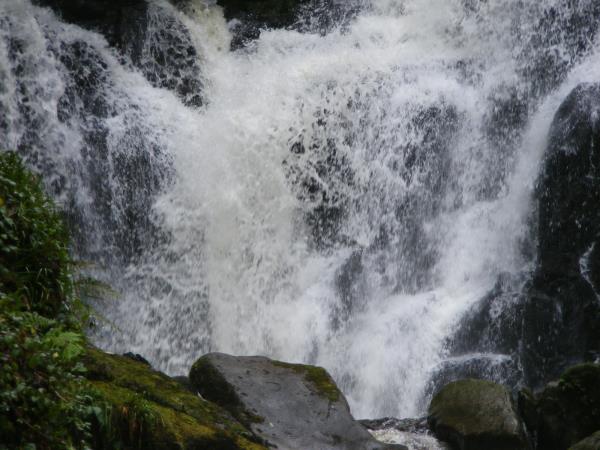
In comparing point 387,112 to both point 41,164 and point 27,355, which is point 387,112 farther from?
point 27,355

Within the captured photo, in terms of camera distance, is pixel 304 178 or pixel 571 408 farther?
pixel 304 178

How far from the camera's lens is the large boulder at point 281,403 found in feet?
23.5

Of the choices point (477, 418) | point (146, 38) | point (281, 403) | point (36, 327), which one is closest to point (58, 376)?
point (36, 327)

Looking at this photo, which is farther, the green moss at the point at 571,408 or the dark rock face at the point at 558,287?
the dark rock face at the point at 558,287

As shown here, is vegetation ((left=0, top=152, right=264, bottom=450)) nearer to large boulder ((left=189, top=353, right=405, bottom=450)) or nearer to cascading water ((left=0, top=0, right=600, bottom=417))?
large boulder ((left=189, top=353, right=405, bottom=450))

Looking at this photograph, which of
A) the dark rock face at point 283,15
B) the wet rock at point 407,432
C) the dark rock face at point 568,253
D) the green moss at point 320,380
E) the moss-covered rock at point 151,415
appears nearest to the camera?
the moss-covered rock at point 151,415

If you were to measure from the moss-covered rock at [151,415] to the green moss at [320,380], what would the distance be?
4.44 ft

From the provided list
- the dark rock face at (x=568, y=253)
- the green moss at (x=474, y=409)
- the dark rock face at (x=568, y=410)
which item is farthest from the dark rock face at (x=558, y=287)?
the dark rock face at (x=568, y=410)

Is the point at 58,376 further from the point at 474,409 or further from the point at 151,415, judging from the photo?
the point at 474,409

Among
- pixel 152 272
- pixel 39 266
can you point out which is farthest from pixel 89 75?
pixel 39 266

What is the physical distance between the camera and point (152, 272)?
42.1 ft

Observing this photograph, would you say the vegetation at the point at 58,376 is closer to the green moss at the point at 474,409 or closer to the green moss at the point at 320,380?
the green moss at the point at 320,380

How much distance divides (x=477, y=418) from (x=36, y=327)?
5.13m

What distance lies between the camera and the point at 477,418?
827 cm
